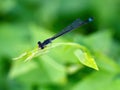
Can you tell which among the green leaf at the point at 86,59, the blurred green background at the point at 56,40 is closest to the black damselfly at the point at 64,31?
the green leaf at the point at 86,59

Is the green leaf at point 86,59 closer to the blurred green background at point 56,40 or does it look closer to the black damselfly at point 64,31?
the black damselfly at point 64,31

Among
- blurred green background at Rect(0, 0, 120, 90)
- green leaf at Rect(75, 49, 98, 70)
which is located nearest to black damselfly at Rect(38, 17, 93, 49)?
green leaf at Rect(75, 49, 98, 70)

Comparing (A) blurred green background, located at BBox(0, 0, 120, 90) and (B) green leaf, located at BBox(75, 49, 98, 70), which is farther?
(A) blurred green background, located at BBox(0, 0, 120, 90)

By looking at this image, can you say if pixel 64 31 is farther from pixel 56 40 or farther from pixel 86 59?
pixel 56 40

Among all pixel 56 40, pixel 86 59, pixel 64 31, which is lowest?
pixel 86 59

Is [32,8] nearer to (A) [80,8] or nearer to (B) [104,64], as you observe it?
(A) [80,8]

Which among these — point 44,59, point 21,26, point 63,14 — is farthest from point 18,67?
point 63,14

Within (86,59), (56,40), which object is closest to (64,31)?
(86,59)

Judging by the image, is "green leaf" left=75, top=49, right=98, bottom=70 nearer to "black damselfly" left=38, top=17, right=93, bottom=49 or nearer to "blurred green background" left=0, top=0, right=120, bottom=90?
"black damselfly" left=38, top=17, right=93, bottom=49
